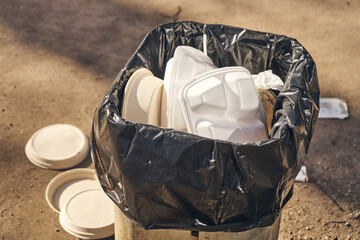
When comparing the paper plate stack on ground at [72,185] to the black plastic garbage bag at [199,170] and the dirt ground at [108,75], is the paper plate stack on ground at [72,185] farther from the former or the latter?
the black plastic garbage bag at [199,170]

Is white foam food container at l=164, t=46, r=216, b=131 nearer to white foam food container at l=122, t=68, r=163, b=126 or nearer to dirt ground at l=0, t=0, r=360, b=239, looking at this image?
white foam food container at l=122, t=68, r=163, b=126

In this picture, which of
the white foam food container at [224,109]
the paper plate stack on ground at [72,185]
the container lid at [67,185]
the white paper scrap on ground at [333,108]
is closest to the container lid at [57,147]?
the paper plate stack on ground at [72,185]

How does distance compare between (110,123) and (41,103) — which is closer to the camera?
(110,123)

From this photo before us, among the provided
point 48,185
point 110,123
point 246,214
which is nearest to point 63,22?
point 48,185

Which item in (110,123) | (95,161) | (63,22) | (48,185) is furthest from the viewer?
(63,22)

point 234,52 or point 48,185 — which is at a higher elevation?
point 234,52

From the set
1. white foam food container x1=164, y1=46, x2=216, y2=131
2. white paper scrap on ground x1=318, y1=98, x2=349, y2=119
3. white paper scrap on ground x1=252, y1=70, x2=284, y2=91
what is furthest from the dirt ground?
white foam food container x1=164, y1=46, x2=216, y2=131

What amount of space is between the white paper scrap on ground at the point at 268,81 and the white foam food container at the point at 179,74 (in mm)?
248

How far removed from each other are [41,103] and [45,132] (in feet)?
1.43

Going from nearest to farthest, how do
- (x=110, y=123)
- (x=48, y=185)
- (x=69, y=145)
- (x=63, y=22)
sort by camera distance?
(x=110, y=123) → (x=48, y=185) → (x=69, y=145) → (x=63, y=22)

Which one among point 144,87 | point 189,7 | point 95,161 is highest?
point 144,87

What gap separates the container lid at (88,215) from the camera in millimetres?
2408

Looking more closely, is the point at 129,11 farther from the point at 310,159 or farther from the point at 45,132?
the point at 310,159

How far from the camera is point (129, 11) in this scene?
174 inches
